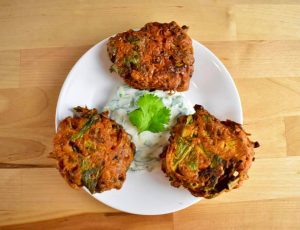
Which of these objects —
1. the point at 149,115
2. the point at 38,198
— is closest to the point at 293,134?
the point at 149,115

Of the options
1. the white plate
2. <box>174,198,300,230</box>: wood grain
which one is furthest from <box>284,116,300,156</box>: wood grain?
the white plate

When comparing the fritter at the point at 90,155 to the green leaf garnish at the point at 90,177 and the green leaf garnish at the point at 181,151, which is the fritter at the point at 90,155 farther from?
the green leaf garnish at the point at 181,151

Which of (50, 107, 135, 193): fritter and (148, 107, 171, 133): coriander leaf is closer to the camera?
(50, 107, 135, 193): fritter

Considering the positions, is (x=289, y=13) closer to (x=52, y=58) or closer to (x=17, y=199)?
(x=52, y=58)

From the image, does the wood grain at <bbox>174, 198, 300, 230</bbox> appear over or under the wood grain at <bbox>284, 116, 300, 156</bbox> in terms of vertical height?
under

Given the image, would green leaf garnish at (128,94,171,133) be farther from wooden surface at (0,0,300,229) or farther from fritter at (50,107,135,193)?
wooden surface at (0,0,300,229)

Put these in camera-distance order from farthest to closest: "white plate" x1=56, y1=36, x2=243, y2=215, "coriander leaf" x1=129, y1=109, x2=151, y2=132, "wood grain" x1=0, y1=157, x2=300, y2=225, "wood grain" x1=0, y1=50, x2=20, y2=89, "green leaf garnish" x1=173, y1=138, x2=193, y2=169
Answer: "wood grain" x1=0, y1=50, x2=20, y2=89 < "wood grain" x1=0, y1=157, x2=300, y2=225 < "white plate" x1=56, y1=36, x2=243, y2=215 < "coriander leaf" x1=129, y1=109, x2=151, y2=132 < "green leaf garnish" x1=173, y1=138, x2=193, y2=169
